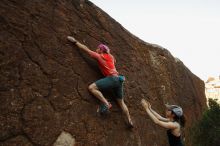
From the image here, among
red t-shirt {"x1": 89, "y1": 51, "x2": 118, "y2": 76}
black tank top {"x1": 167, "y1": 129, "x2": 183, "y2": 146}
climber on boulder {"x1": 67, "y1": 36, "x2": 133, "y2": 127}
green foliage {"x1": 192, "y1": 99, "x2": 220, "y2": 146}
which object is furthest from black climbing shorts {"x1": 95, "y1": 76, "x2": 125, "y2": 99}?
green foliage {"x1": 192, "y1": 99, "x2": 220, "y2": 146}

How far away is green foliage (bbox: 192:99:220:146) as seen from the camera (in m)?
10.9

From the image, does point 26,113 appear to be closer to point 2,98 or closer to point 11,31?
point 2,98

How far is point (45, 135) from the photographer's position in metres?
4.89

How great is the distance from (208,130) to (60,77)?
26.0 ft

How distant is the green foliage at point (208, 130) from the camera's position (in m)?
10.9

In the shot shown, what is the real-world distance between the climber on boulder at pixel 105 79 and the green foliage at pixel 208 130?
5.51 m

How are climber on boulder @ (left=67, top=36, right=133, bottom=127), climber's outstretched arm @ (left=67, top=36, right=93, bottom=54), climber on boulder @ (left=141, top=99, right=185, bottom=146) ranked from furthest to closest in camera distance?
climber's outstretched arm @ (left=67, top=36, right=93, bottom=54), climber on boulder @ (left=67, top=36, right=133, bottom=127), climber on boulder @ (left=141, top=99, right=185, bottom=146)

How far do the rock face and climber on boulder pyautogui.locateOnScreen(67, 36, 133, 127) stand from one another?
0.16m

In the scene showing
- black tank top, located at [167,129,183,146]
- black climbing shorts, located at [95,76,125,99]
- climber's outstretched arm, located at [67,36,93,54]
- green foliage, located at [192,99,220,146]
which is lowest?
green foliage, located at [192,99,220,146]

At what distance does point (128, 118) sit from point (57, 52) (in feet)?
7.14

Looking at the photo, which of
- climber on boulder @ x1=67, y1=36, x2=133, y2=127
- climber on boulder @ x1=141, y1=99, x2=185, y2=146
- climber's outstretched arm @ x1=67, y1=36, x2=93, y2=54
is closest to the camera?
climber on boulder @ x1=141, y1=99, x2=185, y2=146

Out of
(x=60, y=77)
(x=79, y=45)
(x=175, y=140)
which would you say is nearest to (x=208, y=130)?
(x=175, y=140)

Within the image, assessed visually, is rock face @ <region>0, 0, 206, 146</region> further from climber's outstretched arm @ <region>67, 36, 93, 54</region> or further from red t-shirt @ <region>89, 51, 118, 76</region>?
red t-shirt @ <region>89, 51, 118, 76</region>

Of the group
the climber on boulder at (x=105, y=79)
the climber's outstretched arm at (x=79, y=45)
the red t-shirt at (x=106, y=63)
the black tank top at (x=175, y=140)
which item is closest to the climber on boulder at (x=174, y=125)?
the black tank top at (x=175, y=140)
